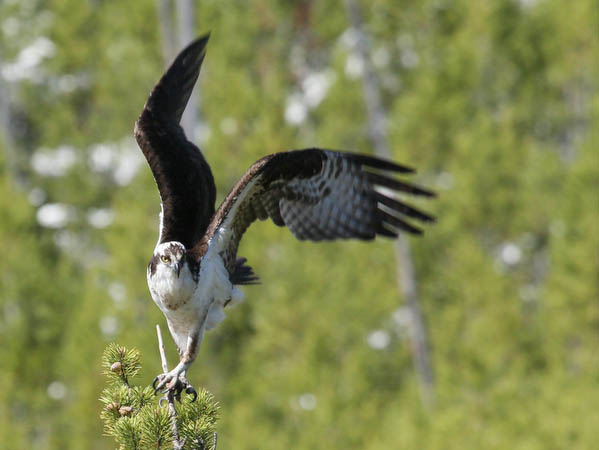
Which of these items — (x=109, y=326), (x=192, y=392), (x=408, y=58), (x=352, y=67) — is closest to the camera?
(x=192, y=392)

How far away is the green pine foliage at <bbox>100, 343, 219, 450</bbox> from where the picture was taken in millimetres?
4145

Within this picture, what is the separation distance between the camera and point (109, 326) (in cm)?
2095

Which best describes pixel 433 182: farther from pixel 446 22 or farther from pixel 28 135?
pixel 28 135

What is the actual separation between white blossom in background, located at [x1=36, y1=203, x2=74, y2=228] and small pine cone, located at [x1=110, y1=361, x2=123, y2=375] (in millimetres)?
28862

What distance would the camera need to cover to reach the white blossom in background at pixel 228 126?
25.7 m

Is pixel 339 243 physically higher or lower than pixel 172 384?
higher

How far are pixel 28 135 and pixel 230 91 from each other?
13.6 meters

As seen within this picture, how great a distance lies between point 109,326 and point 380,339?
20.6ft

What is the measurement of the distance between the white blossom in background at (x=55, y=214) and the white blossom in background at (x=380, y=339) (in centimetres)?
1277

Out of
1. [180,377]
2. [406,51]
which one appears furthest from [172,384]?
[406,51]

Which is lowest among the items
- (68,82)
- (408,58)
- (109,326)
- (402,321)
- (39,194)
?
(109,326)

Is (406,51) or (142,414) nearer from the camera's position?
(142,414)

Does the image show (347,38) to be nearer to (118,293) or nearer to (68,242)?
(68,242)

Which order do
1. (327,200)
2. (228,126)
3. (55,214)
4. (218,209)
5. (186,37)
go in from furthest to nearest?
1. (55,214)
2. (228,126)
3. (186,37)
4. (327,200)
5. (218,209)
